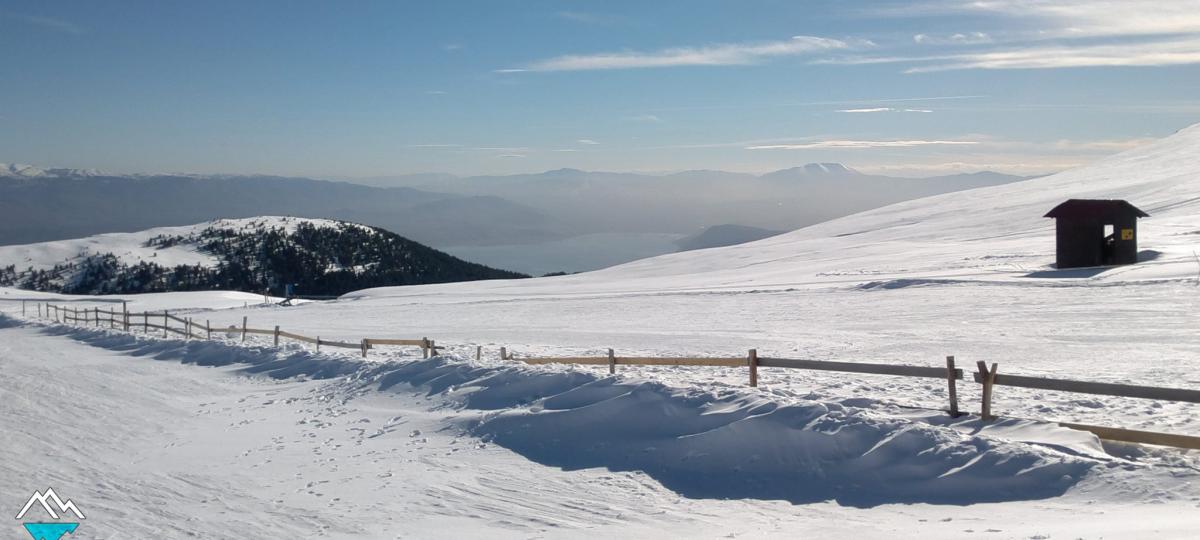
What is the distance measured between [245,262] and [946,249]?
4856 inches

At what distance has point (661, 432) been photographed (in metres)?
12.3

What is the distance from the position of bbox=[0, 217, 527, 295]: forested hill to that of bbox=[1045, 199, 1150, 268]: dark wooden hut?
9214 cm

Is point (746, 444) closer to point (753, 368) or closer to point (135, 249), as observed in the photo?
point (753, 368)

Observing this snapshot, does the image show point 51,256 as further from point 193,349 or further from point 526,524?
point 526,524

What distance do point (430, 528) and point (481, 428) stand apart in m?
4.44

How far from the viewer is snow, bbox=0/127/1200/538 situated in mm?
9023

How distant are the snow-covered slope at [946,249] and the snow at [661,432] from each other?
343 inches

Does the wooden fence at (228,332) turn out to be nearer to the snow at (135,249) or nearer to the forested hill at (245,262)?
the forested hill at (245,262)

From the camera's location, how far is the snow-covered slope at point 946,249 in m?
39.7

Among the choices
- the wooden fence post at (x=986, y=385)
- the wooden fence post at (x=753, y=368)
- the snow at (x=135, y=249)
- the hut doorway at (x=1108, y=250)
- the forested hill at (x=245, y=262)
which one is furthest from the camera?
the snow at (x=135, y=249)

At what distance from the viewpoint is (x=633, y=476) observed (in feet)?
35.7

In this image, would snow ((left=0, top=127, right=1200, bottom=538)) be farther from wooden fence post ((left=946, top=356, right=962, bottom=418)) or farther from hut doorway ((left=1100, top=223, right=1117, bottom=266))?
hut doorway ((left=1100, top=223, right=1117, bottom=266))

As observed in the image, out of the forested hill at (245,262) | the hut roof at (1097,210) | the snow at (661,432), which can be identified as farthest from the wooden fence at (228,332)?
the forested hill at (245,262)

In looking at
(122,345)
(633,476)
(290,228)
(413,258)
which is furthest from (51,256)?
(633,476)
